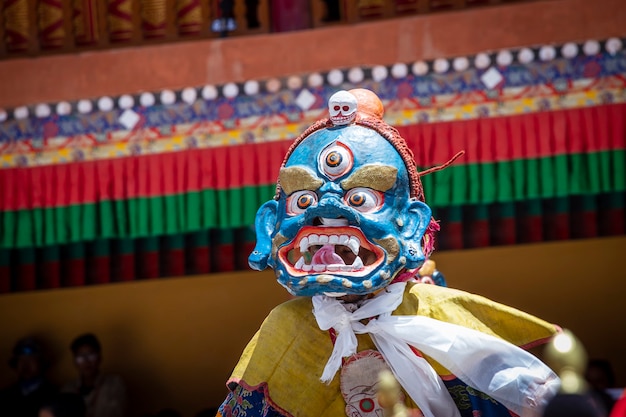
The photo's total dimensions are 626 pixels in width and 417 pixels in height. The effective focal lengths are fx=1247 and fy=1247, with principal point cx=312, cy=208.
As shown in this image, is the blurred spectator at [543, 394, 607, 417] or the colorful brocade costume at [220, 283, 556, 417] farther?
the colorful brocade costume at [220, 283, 556, 417]

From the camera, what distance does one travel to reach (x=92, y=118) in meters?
5.59

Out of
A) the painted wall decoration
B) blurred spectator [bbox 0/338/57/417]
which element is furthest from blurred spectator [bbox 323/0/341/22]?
blurred spectator [bbox 0/338/57/417]

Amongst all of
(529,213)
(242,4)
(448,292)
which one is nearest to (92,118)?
(242,4)

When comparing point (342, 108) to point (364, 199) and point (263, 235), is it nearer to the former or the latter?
point (364, 199)

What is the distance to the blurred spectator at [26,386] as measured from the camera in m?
6.11

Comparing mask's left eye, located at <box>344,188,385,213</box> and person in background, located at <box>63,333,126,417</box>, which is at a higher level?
mask's left eye, located at <box>344,188,385,213</box>

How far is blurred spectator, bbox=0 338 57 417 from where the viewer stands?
611cm

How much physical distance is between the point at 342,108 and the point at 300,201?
1.06ft

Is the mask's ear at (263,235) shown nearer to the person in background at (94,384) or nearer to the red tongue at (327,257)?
the red tongue at (327,257)

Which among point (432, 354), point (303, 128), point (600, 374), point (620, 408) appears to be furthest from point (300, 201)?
point (600, 374)

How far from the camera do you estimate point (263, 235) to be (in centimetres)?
372

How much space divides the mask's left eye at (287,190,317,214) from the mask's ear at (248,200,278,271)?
110mm

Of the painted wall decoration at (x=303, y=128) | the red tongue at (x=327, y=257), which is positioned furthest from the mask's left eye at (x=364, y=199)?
the painted wall decoration at (x=303, y=128)

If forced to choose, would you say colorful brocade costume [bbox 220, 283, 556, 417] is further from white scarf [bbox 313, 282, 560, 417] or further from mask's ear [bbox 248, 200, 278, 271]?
mask's ear [bbox 248, 200, 278, 271]
